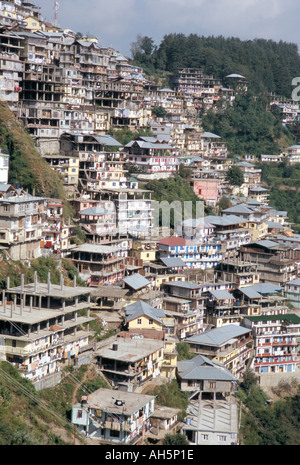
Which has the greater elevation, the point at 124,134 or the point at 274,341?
the point at 124,134

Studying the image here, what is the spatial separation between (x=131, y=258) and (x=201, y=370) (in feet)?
35.7

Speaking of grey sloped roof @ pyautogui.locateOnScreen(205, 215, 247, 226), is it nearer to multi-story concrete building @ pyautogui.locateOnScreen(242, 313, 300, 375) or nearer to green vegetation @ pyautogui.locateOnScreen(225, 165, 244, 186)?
green vegetation @ pyautogui.locateOnScreen(225, 165, 244, 186)

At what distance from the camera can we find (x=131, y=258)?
1833 inches

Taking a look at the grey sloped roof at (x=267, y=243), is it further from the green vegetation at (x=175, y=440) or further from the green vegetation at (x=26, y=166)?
the green vegetation at (x=175, y=440)

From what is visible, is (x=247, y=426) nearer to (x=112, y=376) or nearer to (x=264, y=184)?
(x=112, y=376)

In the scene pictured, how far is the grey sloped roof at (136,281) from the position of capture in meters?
42.7

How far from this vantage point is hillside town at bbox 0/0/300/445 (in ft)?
112

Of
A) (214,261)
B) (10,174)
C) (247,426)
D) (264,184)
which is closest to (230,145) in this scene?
(264,184)

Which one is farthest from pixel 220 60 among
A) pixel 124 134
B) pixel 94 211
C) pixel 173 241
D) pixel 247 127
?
pixel 94 211

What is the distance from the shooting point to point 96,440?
31031 mm

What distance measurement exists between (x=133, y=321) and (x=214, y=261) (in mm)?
14237

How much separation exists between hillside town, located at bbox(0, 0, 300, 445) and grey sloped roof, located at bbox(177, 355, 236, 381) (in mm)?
80

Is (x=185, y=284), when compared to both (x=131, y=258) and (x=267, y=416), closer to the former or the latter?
(x=131, y=258)

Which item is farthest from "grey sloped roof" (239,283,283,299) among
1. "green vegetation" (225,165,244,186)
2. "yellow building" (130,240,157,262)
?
"green vegetation" (225,165,244,186)
